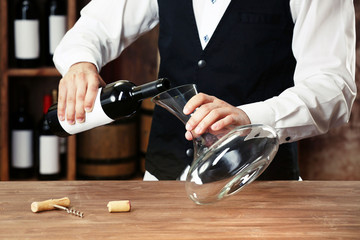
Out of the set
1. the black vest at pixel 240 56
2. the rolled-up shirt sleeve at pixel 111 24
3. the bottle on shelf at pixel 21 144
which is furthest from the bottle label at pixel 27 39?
the black vest at pixel 240 56

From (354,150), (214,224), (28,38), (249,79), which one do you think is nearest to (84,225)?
(214,224)

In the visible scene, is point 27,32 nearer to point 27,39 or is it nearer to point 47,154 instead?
point 27,39

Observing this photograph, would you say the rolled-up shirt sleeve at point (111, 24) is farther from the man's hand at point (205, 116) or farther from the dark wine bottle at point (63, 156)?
the dark wine bottle at point (63, 156)

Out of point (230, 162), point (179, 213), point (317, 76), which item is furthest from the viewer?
point (317, 76)

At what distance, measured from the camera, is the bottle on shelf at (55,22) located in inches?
107

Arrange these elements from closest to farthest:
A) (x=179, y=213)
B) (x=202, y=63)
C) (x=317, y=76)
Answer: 1. (x=179, y=213)
2. (x=317, y=76)
3. (x=202, y=63)

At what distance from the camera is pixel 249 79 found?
1.61 meters

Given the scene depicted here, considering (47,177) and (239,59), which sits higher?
(239,59)

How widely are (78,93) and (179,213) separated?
1.26 ft

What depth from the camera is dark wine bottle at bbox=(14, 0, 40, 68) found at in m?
2.67

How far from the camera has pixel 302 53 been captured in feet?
4.95

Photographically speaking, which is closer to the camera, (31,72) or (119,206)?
(119,206)

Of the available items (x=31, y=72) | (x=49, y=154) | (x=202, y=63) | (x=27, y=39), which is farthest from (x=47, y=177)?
(x=202, y=63)

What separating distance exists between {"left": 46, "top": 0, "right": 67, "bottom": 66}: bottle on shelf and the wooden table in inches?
60.9
